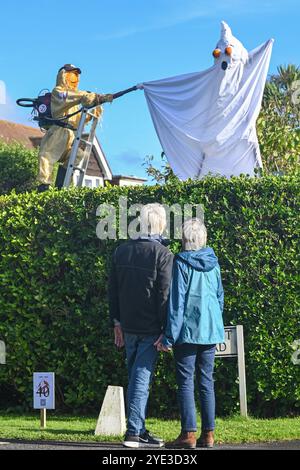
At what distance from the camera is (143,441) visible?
6.61 m

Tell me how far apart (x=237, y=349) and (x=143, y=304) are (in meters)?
1.98


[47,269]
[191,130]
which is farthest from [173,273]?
[191,130]

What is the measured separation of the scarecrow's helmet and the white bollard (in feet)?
17.8

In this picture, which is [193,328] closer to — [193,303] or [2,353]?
[193,303]

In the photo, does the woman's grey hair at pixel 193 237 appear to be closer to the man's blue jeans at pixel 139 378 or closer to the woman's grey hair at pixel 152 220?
the woman's grey hair at pixel 152 220

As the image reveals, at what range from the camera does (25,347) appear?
352 inches

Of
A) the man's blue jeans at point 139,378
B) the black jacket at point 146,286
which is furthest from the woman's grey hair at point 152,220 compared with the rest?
the man's blue jeans at point 139,378

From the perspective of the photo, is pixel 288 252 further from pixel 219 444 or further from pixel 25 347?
pixel 25 347

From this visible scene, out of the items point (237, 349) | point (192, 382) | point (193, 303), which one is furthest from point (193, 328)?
point (237, 349)

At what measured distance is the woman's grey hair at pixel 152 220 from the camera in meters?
6.65

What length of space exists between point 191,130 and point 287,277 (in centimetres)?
346

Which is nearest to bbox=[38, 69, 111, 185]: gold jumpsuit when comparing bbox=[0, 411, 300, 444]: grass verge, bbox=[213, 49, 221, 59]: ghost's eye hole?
bbox=[213, 49, 221, 59]: ghost's eye hole

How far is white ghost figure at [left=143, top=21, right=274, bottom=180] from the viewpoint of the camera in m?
10.7

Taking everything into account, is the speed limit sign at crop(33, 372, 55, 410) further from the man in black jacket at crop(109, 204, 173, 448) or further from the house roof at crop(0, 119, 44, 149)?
the house roof at crop(0, 119, 44, 149)
